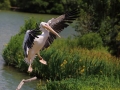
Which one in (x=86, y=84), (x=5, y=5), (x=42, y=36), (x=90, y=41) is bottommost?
(x=5, y=5)

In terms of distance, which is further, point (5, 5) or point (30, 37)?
point (5, 5)

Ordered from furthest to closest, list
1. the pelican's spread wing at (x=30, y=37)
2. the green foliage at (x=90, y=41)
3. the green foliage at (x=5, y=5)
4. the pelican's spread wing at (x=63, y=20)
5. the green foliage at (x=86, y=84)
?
the green foliage at (x=5, y=5) → the green foliage at (x=90, y=41) → the green foliage at (x=86, y=84) → the pelican's spread wing at (x=63, y=20) → the pelican's spread wing at (x=30, y=37)

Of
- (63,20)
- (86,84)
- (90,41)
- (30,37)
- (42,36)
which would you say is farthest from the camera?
(90,41)

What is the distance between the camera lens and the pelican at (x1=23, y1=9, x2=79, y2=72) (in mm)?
7391

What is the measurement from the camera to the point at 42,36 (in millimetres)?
7648

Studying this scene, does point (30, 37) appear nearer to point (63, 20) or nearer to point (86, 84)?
point (63, 20)

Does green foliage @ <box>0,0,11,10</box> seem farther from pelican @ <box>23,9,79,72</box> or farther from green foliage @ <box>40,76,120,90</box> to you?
pelican @ <box>23,9,79,72</box>

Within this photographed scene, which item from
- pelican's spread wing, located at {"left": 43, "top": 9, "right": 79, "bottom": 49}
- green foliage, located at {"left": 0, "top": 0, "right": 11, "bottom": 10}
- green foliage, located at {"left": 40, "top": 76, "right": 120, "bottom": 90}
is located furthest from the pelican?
green foliage, located at {"left": 0, "top": 0, "right": 11, "bottom": 10}

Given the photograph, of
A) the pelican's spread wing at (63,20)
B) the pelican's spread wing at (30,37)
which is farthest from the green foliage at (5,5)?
the pelican's spread wing at (30,37)

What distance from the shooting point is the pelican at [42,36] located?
7391 millimetres

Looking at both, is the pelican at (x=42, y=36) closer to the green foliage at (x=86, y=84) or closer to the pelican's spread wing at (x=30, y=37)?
the pelican's spread wing at (x=30, y=37)

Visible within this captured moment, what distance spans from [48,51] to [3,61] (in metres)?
3.43

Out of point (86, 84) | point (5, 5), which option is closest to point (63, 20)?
point (86, 84)

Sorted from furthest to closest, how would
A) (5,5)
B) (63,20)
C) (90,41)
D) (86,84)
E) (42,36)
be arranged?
(5,5) < (90,41) < (86,84) < (63,20) < (42,36)
